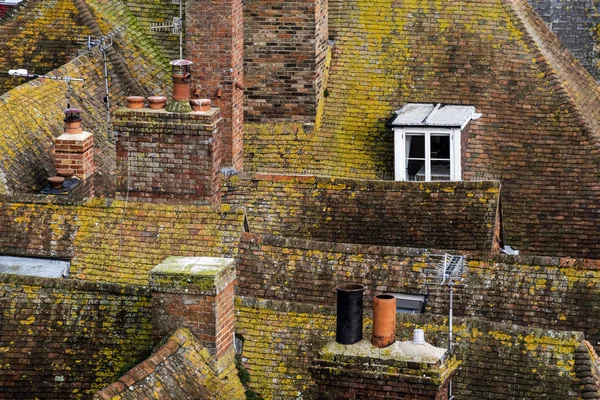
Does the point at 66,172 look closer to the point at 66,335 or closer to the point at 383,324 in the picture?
the point at 66,335

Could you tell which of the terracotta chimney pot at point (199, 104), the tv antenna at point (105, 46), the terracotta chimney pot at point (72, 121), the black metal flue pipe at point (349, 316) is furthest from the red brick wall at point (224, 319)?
the tv antenna at point (105, 46)

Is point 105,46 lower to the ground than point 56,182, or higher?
higher

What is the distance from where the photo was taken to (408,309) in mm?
→ 28984

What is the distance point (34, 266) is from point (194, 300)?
6600 mm

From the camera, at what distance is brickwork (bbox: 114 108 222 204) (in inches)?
1169

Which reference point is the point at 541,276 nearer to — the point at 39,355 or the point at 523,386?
the point at 523,386

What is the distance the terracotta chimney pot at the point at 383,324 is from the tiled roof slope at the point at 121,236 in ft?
22.4

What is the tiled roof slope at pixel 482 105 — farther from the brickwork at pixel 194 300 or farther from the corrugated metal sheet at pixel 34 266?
the brickwork at pixel 194 300

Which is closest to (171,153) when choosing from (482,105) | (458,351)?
(458,351)

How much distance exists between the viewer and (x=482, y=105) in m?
40.9

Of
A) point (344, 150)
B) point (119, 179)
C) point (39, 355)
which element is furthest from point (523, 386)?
point (344, 150)

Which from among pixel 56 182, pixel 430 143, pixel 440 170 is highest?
pixel 430 143

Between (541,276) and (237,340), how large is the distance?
5447 mm

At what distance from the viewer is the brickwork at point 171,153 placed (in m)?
29.7
